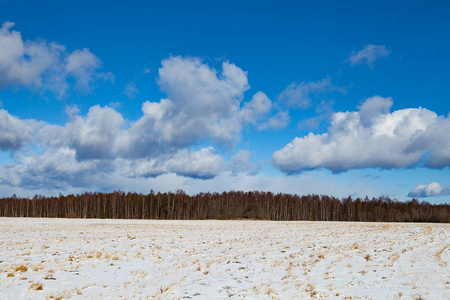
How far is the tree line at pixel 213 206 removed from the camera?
133 meters

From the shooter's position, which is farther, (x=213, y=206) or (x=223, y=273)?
(x=213, y=206)

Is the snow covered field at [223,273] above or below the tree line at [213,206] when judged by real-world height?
above

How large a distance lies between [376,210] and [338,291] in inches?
5671

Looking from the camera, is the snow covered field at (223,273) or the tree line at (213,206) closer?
the snow covered field at (223,273)

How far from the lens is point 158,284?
1220 centimetres

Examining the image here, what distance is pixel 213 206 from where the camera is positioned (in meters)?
127

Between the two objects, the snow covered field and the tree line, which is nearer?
the snow covered field

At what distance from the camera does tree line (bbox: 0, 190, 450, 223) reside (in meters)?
133

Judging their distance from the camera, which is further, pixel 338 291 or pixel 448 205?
pixel 448 205

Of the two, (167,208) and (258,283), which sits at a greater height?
(258,283)

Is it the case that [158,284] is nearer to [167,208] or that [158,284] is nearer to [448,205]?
[167,208]

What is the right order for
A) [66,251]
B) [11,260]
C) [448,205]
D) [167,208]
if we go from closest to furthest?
1. [11,260]
2. [66,251]
3. [167,208]
4. [448,205]

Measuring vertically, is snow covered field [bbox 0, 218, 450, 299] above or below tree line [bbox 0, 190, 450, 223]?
above

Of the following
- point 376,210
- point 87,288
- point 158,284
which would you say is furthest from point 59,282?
point 376,210
